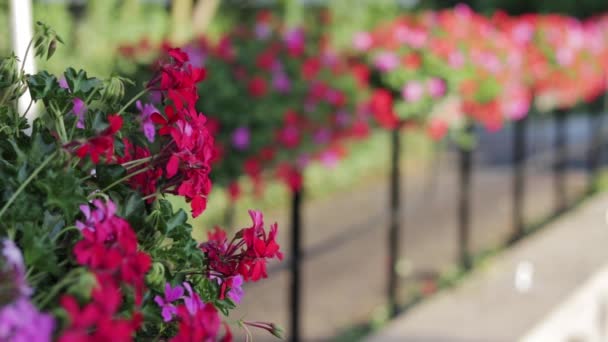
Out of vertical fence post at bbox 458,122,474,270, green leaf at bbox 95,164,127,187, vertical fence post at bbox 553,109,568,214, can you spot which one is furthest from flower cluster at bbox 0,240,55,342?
vertical fence post at bbox 553,109,568,214

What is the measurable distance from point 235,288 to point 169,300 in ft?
0.44

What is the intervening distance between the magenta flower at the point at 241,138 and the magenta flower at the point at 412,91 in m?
0.88

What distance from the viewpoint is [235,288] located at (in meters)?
1.03

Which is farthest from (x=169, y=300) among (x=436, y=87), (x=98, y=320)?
(x=436, y=87)

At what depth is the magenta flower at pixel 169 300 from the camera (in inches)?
34.8

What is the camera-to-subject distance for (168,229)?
A: 0.97 m

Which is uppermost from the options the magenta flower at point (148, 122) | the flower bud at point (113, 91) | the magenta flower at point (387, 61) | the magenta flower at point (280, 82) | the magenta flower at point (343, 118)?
the magenta flower at point (387, 61)

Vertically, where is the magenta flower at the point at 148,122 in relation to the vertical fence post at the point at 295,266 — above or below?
below

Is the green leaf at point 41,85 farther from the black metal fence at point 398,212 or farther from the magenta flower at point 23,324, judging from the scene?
the black metal fence at point 398,212

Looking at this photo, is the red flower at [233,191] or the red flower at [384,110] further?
the red flower at [384,110]

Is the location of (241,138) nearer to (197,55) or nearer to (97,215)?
(197,55)

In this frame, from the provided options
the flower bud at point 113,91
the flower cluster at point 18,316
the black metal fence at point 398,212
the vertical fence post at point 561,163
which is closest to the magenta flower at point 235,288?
the flower bud at point 113,91

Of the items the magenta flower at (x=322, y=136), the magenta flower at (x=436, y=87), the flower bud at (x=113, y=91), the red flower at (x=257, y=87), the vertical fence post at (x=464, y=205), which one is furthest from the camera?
the vertical fence post at (x=464, y=205)

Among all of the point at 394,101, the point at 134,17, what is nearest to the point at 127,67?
the point at 394,101
